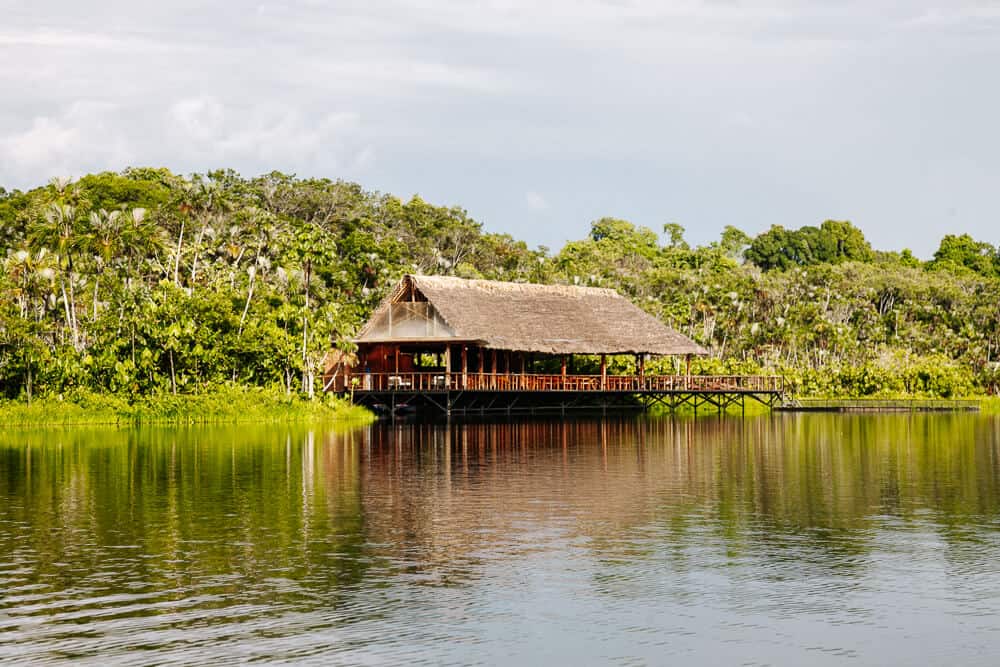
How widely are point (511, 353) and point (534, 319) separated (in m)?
2.81

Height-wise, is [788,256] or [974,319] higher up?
[788,256]

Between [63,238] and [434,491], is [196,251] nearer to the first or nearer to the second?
[63,238]

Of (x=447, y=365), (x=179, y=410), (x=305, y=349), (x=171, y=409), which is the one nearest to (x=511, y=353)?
(x=447, y=365)

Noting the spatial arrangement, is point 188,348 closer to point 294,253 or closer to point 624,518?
point 294,253

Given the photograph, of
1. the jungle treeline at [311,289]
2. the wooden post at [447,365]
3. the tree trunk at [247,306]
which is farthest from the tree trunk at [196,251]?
the wooden post at [447,365]

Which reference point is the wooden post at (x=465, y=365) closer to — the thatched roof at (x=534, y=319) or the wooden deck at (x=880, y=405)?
the thatched roof at (x=534, y=319)

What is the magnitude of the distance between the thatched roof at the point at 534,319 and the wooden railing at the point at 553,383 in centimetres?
132

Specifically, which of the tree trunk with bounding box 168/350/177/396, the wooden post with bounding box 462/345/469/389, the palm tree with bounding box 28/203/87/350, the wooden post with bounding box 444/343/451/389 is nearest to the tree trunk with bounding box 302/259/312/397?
the tree trunk with bounding box 168/350/177/396

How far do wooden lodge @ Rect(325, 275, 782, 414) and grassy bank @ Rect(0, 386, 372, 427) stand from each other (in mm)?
4165

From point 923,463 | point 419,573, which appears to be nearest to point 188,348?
point 923,463

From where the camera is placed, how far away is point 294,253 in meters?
45.5

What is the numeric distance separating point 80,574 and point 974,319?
6696 centimetres

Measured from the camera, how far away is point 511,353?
5378 centimetres

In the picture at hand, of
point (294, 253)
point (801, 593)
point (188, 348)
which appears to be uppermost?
point (294, 253)
